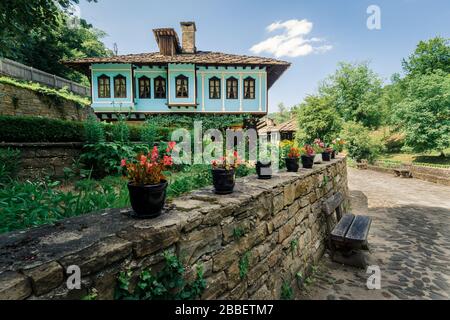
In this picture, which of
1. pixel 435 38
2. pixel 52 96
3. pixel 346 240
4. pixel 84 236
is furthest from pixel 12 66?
pixel 435 38

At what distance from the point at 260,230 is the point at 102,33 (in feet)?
157

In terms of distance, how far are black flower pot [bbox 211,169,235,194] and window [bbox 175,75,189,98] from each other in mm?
13784

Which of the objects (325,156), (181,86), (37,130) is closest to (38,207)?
(37,130)

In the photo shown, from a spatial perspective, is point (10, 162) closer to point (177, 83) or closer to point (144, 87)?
point (177, 83)

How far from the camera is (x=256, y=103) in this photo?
16078mm

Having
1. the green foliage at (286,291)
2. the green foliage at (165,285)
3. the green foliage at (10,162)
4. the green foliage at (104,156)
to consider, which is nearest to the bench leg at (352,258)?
the green foliage at (286,291)

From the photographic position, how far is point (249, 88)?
16031 millimetres

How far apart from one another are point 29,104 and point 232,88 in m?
11.5

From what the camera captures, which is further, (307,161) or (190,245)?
(307,161)

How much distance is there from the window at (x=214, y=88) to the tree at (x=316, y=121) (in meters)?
9.21

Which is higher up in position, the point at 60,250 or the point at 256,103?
the point at 256,103

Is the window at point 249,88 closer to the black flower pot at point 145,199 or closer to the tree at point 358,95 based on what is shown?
the black flower pot at point 145,199

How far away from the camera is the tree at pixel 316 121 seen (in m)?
21.0
